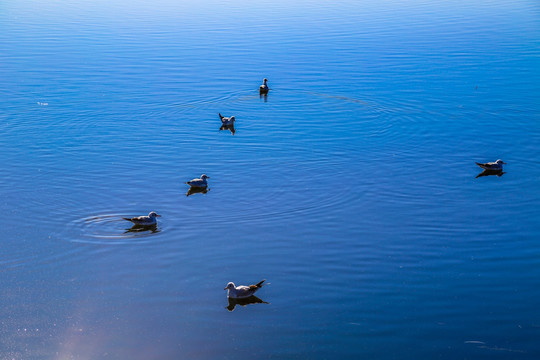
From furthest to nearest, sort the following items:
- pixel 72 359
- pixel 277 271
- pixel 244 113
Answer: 1. pixel 244 113
2. pixel 277 271
3. pixel 72 359

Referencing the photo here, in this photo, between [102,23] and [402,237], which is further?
[102,23]

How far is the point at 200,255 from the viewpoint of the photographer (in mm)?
16891

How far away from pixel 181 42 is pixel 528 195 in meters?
30.3

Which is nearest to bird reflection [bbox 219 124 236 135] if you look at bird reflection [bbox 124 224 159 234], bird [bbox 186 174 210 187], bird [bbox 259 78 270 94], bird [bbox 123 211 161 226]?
bird [bbox 259 78 270 94]

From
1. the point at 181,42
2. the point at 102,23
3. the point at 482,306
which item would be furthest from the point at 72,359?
the point at 102,23

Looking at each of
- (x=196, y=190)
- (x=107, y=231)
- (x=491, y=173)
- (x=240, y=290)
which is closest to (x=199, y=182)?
(x=196, y=190)

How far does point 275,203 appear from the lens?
19875 millimetres

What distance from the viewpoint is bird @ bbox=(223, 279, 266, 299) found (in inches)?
582

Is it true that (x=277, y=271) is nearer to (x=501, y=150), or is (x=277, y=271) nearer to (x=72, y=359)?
(x=72, y=359)

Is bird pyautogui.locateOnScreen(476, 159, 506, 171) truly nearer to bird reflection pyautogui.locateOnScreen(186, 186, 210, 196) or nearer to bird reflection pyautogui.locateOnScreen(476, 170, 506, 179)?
bird reflection pyautogui.locateOnScreen(476, 170, 506, 179)

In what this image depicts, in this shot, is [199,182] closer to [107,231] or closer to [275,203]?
[275,203]

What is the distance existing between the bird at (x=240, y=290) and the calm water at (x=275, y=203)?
17.3 inches

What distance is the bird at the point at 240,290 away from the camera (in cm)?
1478

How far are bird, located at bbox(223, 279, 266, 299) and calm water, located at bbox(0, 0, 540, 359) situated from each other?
0.44 m
